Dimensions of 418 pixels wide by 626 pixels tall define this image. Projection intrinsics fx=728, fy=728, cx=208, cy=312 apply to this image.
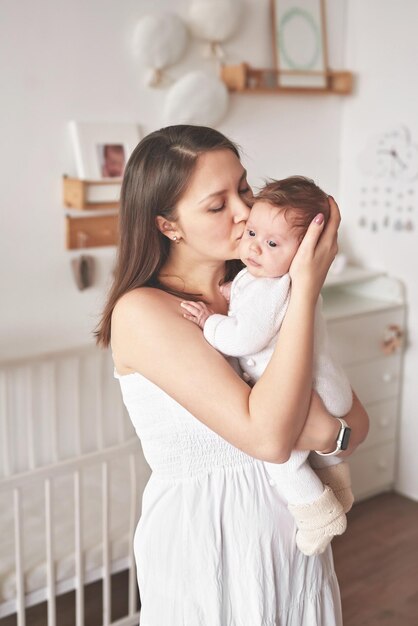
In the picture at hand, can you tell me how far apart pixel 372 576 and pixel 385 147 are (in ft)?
5.97

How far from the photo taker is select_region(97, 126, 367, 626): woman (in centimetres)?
115

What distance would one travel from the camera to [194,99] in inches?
110

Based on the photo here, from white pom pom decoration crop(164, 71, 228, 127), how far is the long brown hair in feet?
5.08

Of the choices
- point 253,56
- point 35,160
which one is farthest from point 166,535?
point 253,56

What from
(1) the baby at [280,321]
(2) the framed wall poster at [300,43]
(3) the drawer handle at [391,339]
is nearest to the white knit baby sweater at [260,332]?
(1) the baby at [280,321]

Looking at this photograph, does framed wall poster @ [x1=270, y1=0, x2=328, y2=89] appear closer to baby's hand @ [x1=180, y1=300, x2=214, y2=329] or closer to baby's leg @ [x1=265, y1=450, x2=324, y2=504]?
baby's hand @ [x1=180, y1=300, x2=214, y2=329]

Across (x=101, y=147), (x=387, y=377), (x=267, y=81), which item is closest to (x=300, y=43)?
(x=267, y=81)

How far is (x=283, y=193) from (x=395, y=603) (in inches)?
75.4

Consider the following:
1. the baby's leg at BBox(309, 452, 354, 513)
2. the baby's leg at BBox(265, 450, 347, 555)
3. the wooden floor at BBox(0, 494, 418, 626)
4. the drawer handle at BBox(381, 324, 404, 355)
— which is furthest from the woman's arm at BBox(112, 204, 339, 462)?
the drawer handle at BBox(381, 324, 404, 355)

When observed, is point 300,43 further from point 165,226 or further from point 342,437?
point 342,437

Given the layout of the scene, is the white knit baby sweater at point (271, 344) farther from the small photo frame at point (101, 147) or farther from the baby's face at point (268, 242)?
the small photo frame at point (101, 147)

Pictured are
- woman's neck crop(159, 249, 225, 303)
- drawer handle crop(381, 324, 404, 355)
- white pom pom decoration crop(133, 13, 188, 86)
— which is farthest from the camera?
drawer handle crop(381, 324, 404, 355)

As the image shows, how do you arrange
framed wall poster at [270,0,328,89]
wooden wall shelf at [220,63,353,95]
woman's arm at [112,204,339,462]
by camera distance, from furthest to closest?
framed wall poster at [270,0,328,89]
wooden wall shelf at [220,63,353,95]
woman's arm at [112,204,339,462]

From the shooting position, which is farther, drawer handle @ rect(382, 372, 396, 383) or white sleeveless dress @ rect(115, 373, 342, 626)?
drawer handle @ rect(382, 372, 396, 383)
